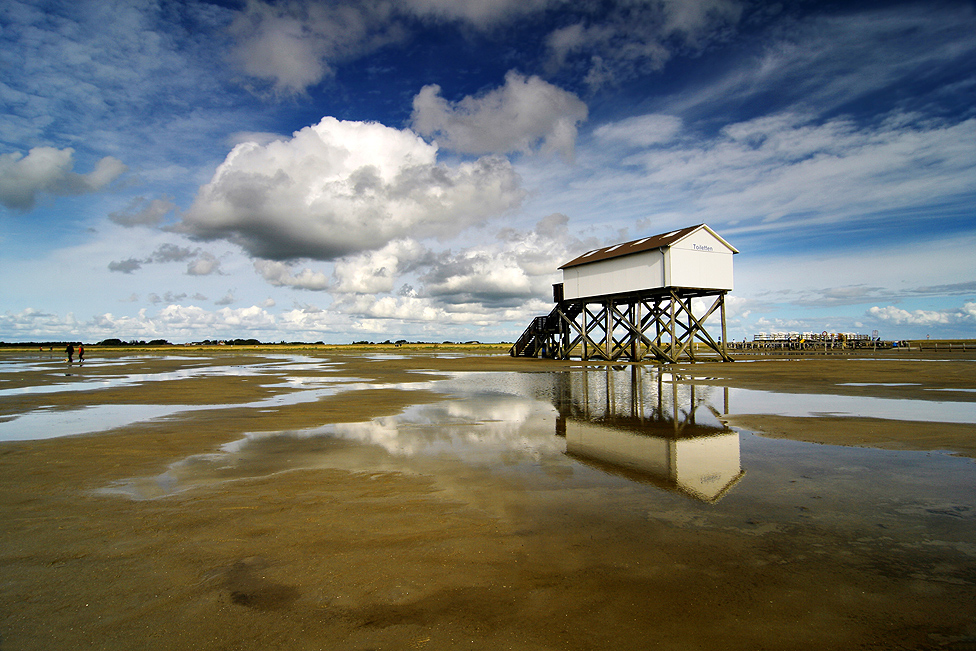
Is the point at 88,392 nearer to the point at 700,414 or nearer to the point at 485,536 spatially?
the point at 485,536

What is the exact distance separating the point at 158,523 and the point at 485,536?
3.64 m

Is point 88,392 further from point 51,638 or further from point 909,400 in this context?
point 909,400

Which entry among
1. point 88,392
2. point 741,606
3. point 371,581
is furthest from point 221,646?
point 88,392

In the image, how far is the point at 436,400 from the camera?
15.2 metres

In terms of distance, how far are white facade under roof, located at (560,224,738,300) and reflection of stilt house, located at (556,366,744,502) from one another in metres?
18.3

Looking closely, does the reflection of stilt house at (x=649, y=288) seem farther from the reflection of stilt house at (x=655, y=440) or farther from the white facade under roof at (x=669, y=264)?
the reflection of stilt house at (x=655, y=440)

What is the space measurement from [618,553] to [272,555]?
3.21 metres

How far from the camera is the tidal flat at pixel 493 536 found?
3168 millimetres

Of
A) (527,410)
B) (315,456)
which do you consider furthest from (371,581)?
(527,410)

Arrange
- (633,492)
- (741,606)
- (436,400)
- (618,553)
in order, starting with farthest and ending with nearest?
(436,400), (633,492), (618,553), (741,606)

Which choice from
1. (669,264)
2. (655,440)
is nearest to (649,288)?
(669,264)

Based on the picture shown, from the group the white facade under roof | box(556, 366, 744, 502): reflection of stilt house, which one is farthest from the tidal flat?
the white facade under roof

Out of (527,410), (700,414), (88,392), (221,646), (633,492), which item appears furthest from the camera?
(88,392)

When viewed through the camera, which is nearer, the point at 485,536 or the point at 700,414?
the point at 485,536
